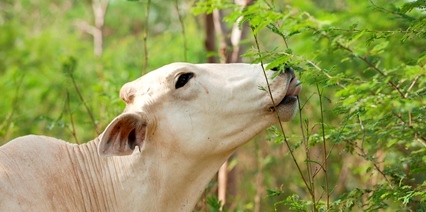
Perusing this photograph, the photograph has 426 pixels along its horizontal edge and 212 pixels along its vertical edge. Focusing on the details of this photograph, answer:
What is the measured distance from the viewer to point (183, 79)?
480 centimetres

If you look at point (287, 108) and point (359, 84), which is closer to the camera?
point (359, 84)

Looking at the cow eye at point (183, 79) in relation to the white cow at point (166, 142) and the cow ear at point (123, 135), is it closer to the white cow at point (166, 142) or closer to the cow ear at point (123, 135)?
the white cow at point (166, 142)

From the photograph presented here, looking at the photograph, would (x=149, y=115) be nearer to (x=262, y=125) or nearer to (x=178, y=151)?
(x=178, y=151)

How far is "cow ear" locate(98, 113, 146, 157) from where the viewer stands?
452 centimetres

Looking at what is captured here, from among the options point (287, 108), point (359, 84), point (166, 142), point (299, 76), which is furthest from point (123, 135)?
point (359, 84)

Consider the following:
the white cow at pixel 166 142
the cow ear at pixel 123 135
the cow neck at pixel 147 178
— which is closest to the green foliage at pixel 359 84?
the white cow at pixel 166 142

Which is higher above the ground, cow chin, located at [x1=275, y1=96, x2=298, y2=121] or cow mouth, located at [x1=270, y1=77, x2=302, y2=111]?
cow mouth, located at [x1=270, y1=77, x2=302, y2=111]

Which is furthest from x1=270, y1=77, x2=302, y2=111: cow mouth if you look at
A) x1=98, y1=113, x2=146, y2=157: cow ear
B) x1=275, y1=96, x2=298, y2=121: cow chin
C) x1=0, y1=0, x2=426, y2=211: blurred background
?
x1=98, y1=113, x2=146, y2=157: cow ear

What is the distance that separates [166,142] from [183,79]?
45 centimetres

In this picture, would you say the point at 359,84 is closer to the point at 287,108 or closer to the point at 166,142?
the point at 287,108

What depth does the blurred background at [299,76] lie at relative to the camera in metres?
4.11

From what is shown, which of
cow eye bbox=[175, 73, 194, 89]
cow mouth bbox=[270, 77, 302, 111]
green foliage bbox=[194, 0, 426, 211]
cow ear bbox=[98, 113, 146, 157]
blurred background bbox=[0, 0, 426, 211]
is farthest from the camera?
cow eye bbox=[175, 73, 194, 89]

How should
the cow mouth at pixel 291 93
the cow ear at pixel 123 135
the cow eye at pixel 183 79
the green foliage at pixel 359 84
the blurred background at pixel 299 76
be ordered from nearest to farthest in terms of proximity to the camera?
the green foliage at pixel 359 84 → the blurred background at pixel 299 76 → the cow ear at pixel 123 135 → the cow mouth at pixel 291 93 → the cow eye at pixel 183 79

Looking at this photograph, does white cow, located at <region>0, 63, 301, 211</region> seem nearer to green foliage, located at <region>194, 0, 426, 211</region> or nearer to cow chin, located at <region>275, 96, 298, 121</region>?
cow chin, located at <region>275, 96, 298, 121</region>
